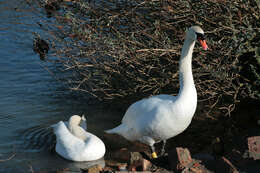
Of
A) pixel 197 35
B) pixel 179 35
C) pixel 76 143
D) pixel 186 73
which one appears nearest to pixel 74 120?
pixel 76 143

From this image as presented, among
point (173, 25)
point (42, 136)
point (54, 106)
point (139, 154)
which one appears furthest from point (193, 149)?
point (54, 106)

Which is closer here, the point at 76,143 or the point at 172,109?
the point at 172,109

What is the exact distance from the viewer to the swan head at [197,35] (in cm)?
557

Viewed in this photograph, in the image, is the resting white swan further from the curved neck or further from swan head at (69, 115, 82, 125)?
the curved neck

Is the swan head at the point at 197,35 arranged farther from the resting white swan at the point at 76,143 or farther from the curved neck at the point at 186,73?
the resting white swan at the point at 76,143

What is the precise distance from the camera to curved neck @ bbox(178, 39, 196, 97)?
5.76 m

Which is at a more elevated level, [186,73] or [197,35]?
[197,35]

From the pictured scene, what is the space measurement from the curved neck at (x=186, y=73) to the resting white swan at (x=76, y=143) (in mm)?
1650

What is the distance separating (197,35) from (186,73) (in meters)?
0.57

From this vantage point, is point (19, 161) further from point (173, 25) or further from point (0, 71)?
point (0, 71)

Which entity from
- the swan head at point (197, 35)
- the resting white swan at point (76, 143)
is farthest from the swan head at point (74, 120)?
the swan head at point (197, 35)

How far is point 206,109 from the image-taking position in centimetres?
817

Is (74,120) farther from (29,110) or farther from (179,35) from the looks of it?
(179,35)

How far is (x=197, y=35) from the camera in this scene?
18.5 ft
